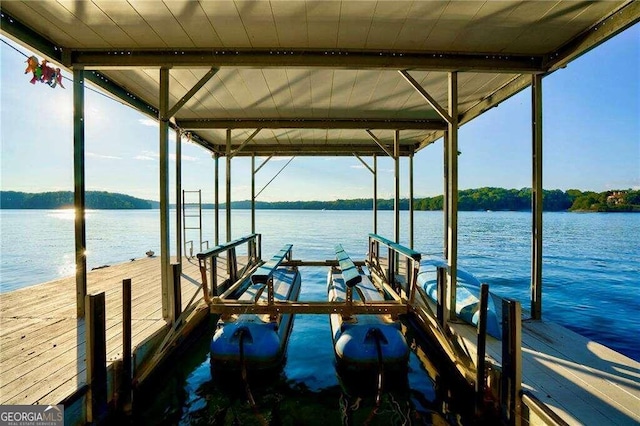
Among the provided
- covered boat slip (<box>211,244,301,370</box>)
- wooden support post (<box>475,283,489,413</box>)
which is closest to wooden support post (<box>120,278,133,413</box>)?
covered boat slip (<box>211,244,301,370</box>)

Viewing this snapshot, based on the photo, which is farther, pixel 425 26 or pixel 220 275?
pixel 220 275

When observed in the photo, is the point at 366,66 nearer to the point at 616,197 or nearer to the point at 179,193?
the point at 179,193

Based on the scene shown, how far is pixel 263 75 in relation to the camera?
465 centimetres

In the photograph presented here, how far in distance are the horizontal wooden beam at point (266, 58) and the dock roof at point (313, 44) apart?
1 cm

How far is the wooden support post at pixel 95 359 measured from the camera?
2.76 m

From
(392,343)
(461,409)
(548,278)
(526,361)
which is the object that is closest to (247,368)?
(392,343)

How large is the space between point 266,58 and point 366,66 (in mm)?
1256

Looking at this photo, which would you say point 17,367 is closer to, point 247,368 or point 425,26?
point 247,368

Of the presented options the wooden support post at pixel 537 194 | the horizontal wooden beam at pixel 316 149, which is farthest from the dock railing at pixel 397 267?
the horizontal wooden beam at pixel 316 149

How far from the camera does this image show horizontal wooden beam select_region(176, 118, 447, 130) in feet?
22.0

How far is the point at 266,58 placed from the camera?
4012 mm

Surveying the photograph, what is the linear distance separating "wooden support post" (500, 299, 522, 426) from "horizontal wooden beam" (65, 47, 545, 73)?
9.91ft

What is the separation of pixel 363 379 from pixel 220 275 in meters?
4.68

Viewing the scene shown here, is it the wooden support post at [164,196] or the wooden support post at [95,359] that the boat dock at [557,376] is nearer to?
the wooden support post at [95,359]
